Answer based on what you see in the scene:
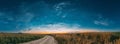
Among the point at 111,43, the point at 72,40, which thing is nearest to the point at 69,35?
the point at 72,40

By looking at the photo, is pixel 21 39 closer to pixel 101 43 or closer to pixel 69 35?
pixel 69 35

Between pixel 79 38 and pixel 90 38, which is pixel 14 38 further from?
pixel 90 38

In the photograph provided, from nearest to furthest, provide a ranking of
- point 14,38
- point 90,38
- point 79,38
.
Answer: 1. point 79,38
2. point 90,38
3. point 14,38

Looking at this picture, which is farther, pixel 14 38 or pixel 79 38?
pixel 14 38

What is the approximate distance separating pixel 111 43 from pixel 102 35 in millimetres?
1201

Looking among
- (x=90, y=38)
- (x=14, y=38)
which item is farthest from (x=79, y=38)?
(x=14, y=38)

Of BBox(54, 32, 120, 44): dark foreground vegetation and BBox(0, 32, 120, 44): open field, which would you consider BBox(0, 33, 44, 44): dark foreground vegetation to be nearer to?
BBox(0, 32, 120, 44): open field

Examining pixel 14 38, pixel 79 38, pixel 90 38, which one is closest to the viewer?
pixel 79 38

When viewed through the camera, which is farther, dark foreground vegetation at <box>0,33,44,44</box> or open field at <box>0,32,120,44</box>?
dark foreground vegetation at <box>0,33,44,44</box>

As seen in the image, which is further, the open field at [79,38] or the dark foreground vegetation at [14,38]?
the dark foreground vegetation at [14,38]

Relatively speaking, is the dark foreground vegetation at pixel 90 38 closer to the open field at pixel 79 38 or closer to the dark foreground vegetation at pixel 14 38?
the open field at pixel 79 38

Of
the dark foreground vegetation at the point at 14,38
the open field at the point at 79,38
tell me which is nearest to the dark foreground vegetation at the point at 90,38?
the open field at the point at 79,38

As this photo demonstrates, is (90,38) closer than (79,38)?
No

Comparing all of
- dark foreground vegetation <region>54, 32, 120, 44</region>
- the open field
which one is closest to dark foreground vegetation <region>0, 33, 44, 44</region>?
the open field
